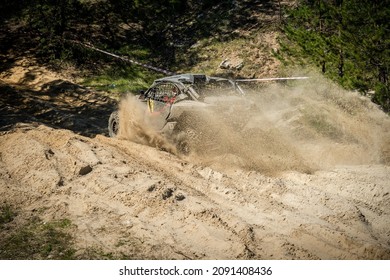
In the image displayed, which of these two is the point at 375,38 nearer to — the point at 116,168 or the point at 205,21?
the point at 116,168

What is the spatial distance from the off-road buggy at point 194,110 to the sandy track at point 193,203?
577 millimetres

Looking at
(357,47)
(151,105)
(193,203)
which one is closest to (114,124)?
(151,105)

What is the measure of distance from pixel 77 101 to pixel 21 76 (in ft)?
11.8

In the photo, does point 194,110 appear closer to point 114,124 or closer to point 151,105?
point 151,105

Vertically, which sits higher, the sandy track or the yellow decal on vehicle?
the yellow decal on vehicle

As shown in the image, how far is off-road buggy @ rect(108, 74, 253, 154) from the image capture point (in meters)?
7.31

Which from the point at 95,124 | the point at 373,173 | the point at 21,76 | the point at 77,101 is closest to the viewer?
the point at 373,173

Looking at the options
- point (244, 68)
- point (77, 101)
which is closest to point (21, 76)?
point (77, 101)

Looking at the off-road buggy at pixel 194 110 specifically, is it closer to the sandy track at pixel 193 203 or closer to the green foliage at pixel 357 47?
the sandy track at pixel 193 203

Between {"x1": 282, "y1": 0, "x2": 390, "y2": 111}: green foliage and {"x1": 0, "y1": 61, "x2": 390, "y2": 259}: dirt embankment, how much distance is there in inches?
22.2

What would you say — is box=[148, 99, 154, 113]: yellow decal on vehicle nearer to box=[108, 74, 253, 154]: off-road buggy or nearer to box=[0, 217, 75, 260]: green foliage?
box=[108, 74, 253, 154]: off-road buggy

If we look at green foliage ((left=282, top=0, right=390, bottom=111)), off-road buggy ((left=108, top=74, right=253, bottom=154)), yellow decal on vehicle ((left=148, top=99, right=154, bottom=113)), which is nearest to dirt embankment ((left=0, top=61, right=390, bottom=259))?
off-road buggy ((left=108, top=74, right=253, bottom=154))

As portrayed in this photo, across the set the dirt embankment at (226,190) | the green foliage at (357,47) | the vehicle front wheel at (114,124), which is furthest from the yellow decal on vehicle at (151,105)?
the green foliage at (357,47)

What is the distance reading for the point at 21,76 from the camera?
15.1 metres
